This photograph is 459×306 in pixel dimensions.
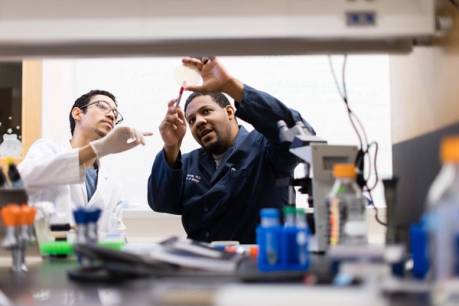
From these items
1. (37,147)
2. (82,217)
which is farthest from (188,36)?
(37,147)

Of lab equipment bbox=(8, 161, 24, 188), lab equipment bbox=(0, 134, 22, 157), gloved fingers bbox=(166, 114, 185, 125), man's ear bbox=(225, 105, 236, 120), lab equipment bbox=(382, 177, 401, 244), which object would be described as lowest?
lab equipment bbox=(382, 177, 401, 244)

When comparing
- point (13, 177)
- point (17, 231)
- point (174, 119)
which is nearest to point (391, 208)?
point (17, 231)

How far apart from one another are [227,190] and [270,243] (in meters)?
1.32

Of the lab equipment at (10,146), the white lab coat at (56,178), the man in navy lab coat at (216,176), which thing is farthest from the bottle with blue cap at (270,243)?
the lab equipment at (10,146)

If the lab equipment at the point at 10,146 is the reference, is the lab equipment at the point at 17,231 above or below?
below

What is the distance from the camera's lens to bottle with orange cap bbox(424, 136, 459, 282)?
79 centimetres

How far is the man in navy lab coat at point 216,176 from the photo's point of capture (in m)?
2.34

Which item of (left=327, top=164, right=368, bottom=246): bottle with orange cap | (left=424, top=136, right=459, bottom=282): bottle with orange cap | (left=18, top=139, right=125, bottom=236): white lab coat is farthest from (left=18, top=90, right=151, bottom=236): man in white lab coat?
(left=424, top=136, right=459, bottom=282): bottle with orange cap

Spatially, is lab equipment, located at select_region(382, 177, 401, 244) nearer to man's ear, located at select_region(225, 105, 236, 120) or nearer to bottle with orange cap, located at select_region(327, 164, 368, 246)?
bottle with orange cap, located at select_region(327, 164, 368, 246)

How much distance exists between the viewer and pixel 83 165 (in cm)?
215

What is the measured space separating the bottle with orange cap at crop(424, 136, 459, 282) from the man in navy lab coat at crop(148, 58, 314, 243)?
137cm

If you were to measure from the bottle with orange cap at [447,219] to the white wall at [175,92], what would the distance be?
6.75ft

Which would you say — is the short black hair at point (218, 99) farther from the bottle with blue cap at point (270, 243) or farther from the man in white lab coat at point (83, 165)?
the bottle with blue cap at point (270, 243)

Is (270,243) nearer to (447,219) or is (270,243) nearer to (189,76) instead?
(447,219)
